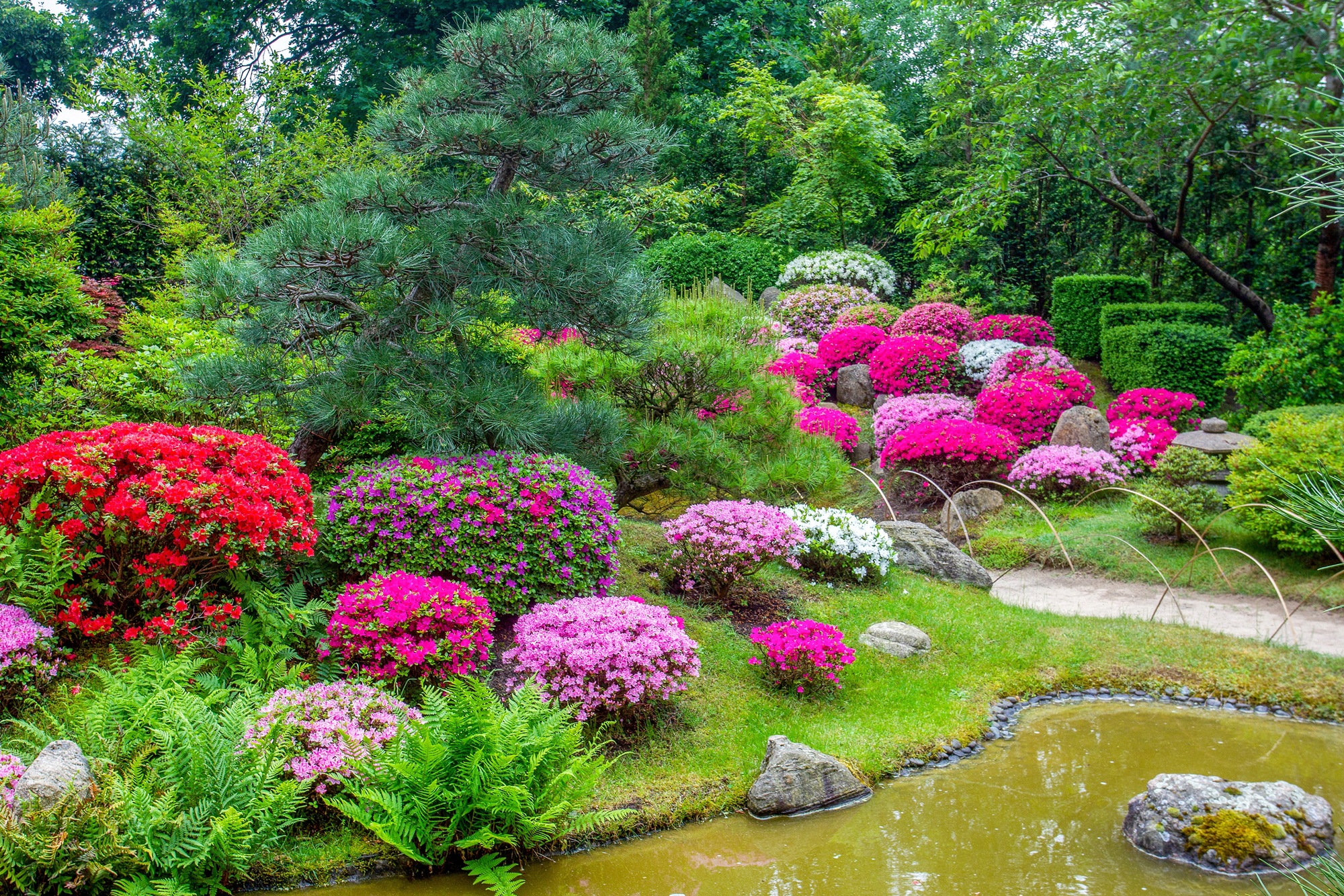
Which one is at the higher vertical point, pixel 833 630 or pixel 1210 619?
pixel 833 630

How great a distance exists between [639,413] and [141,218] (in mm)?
9006

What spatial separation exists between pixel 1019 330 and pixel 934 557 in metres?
7.91

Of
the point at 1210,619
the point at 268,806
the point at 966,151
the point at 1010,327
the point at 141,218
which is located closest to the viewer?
the point at 268,806

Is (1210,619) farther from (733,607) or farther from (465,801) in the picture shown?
(465,801)

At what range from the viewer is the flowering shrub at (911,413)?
36.3ft

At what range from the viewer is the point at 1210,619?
695cm

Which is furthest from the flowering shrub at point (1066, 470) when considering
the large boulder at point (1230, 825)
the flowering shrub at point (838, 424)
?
the large boulder at point (1230, 825)

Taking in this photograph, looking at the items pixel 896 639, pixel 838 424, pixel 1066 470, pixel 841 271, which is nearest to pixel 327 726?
pixel 896 639

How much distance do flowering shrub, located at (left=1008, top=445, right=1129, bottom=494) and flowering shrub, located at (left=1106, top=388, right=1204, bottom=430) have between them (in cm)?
123

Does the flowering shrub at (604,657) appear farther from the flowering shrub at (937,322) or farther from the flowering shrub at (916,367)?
the flowering shrub at (937,322)

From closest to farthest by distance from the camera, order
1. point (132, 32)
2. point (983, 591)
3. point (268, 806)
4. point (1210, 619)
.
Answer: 1. point (268, 806)
2. point (1210, 619)
3. point (983, 591)
4. point (132, 32)

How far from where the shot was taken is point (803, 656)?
205 inches

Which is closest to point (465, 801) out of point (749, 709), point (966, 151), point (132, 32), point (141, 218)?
point (749, 709)

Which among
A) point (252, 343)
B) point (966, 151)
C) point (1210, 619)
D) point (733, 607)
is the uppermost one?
point (966, 151)
